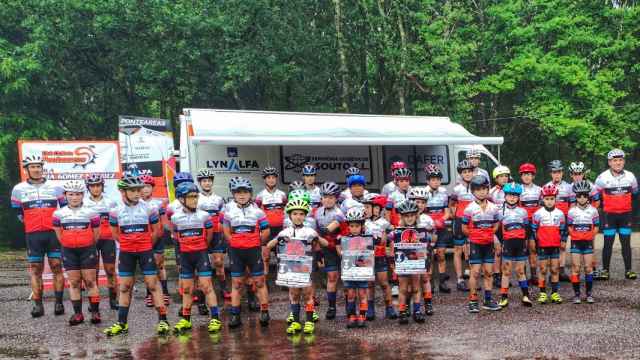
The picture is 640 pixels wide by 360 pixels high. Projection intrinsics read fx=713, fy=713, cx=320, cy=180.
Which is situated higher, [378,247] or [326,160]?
[326,160]

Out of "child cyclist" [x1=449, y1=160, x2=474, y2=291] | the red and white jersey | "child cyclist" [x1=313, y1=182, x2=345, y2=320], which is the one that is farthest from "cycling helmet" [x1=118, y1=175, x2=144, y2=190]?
"child cyclist" [x1=449, y1=160, x2=474, y2=291]

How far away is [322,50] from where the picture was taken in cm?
2775

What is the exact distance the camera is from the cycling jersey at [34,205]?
34.2ft

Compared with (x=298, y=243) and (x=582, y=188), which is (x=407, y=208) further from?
(x=582, y=188)

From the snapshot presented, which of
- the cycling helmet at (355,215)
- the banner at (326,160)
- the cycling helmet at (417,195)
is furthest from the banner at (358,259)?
the banner at (326,160)

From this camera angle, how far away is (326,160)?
596 inches

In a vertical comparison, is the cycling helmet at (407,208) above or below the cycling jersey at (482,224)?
above

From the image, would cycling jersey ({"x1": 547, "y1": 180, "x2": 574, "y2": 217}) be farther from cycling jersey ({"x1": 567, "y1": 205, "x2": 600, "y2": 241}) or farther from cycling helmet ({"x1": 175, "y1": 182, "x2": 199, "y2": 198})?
cycling helmet ({"x1": 175, "y1": 182, "x2": 199, "y2": 198})

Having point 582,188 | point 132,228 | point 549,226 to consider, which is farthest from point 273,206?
point 582,188

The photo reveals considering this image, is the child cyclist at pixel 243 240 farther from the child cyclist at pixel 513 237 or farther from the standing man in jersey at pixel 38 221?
the child cyclist at pixel 513 237

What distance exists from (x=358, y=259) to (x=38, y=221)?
189 inches

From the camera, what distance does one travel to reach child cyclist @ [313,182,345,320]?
967cm

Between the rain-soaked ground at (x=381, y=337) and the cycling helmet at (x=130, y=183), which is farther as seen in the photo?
the cycling helmet at (x=130, y=183)

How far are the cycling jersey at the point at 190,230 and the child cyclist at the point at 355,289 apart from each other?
1.83 meters
